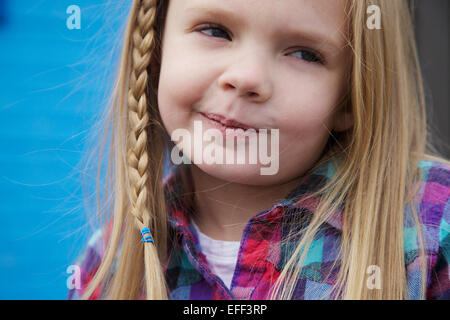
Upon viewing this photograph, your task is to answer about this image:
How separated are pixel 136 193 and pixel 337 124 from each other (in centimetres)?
48

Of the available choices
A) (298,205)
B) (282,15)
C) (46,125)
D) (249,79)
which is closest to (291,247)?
(298,205)

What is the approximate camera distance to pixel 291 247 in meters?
0.98

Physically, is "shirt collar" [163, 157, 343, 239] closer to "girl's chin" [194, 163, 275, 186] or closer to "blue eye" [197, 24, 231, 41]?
"girl's chin" [194, 163, 275, 186]

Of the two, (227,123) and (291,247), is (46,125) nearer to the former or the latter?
(227,123)

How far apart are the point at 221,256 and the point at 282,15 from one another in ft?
1.81

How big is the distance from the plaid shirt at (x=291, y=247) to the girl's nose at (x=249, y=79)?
0.26 metres

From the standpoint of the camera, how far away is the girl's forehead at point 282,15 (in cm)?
85

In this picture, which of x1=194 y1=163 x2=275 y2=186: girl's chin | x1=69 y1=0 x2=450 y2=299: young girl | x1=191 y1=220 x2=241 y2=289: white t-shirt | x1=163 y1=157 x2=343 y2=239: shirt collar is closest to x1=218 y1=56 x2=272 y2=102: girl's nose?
x1=69 y1=0 x2=450 y2=299: young girl

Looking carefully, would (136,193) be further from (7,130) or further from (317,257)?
(7,130)

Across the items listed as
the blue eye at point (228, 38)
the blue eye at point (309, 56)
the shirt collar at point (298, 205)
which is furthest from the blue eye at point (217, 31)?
the shirt collar at point (298, 205)

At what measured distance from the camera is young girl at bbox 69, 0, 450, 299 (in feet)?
2.90

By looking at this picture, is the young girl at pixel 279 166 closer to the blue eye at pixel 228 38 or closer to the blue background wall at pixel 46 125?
the blue eye at pixel 228 38

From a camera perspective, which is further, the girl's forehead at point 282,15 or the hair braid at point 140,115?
the hair braid at point 140,115
